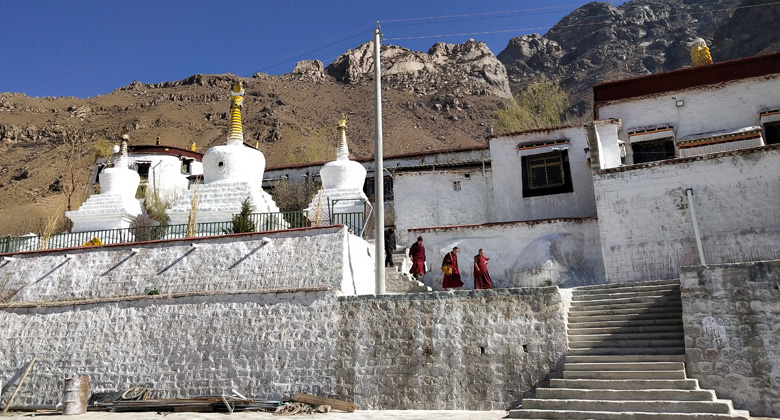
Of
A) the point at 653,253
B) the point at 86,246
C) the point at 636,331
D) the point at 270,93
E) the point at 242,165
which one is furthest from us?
the point at 270,93

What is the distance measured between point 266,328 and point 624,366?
25.1 feet

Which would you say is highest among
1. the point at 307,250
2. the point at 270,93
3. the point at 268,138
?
the point at 270,93

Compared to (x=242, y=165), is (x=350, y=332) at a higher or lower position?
lower

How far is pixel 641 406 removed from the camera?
8711 millimetres

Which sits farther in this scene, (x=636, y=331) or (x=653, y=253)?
(x=653, y=253)

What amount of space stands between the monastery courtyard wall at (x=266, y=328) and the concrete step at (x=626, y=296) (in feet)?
3.81

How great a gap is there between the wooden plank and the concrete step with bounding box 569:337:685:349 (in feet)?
14.7

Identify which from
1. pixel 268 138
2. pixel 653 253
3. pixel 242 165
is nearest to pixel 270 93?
pixel 268 138

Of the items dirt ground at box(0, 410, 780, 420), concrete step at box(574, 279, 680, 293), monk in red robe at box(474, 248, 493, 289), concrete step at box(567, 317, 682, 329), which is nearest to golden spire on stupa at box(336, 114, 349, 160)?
monk in red robe at box(474, 248, 493, 289)

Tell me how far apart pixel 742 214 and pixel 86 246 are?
17144 mm

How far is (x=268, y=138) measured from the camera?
65.2 m

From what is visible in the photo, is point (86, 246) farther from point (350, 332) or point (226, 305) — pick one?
point (350, 332)

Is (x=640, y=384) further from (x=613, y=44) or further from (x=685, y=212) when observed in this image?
(x=613, y=44)

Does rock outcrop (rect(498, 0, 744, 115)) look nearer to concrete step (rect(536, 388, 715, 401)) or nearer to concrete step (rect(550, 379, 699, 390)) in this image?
concrete step (rect(550, 379, 699, 390))
